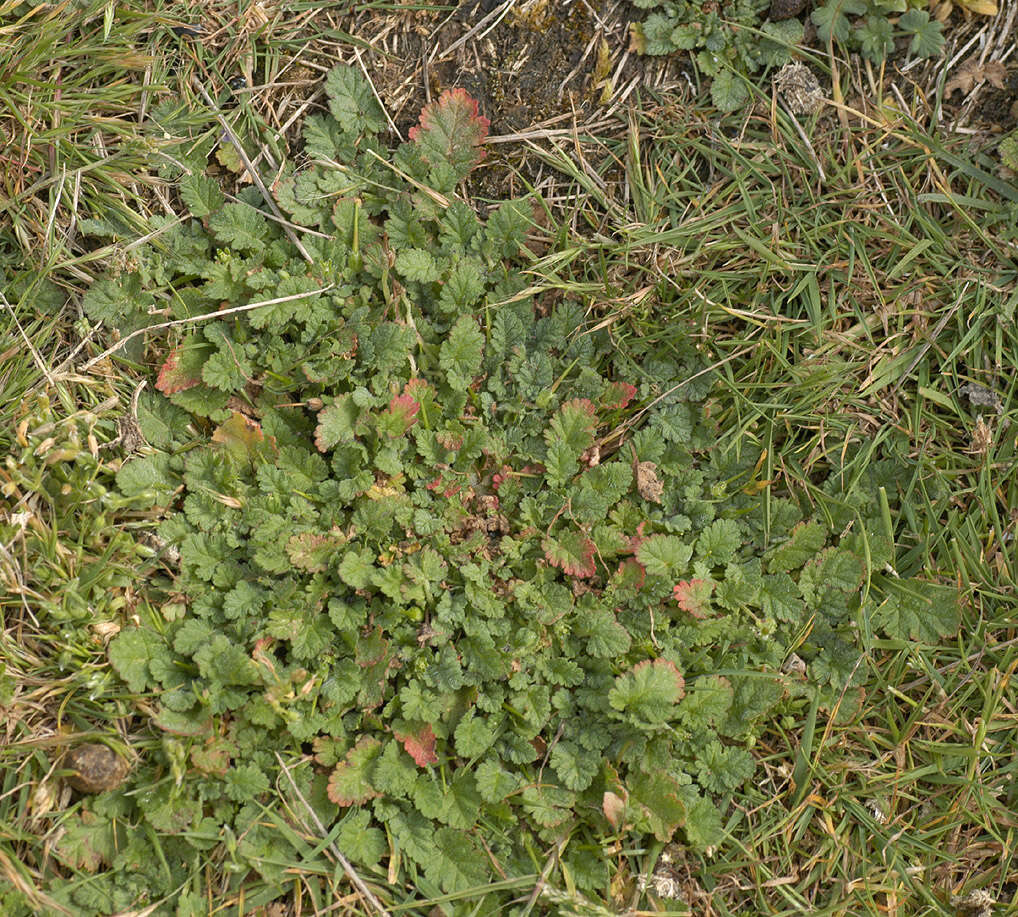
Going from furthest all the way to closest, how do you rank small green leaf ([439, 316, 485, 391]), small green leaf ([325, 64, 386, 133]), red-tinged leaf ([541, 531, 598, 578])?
small green leaf ([325, 64, 386, 133]) → small green leaf ([439, 316, 485, 391]) → red-tinged leaf ([541, 531, 598, 578])

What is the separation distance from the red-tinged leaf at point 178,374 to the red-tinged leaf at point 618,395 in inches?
60.6

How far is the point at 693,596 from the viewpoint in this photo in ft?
10.4

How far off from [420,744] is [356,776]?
24 cm

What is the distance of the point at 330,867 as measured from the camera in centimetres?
298

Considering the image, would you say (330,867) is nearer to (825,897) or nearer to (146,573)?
(146,573)

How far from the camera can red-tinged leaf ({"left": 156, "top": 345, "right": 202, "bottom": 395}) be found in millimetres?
3234

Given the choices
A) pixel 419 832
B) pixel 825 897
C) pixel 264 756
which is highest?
pixel 264 756

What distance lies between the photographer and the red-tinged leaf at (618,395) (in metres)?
3.33

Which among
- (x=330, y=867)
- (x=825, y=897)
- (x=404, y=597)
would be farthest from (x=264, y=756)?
(x=825, y=897)

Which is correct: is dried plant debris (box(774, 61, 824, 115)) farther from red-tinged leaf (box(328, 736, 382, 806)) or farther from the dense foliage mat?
red-tinged leaf (box(328, 736, 382, 806))

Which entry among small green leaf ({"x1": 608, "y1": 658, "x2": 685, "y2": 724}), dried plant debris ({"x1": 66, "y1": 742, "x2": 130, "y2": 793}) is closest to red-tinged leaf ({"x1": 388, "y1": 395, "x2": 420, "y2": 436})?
small green leaf ({"x1": 608, "y1": 658, "x2": 685, "y2": 724})

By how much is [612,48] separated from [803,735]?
8.98ft

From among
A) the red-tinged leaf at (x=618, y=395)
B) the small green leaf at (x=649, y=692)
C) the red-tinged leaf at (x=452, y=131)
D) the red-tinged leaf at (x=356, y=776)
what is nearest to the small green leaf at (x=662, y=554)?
the small green leaf at (x=649, y=692)

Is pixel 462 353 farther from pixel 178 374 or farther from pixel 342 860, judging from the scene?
pixel 342 860
